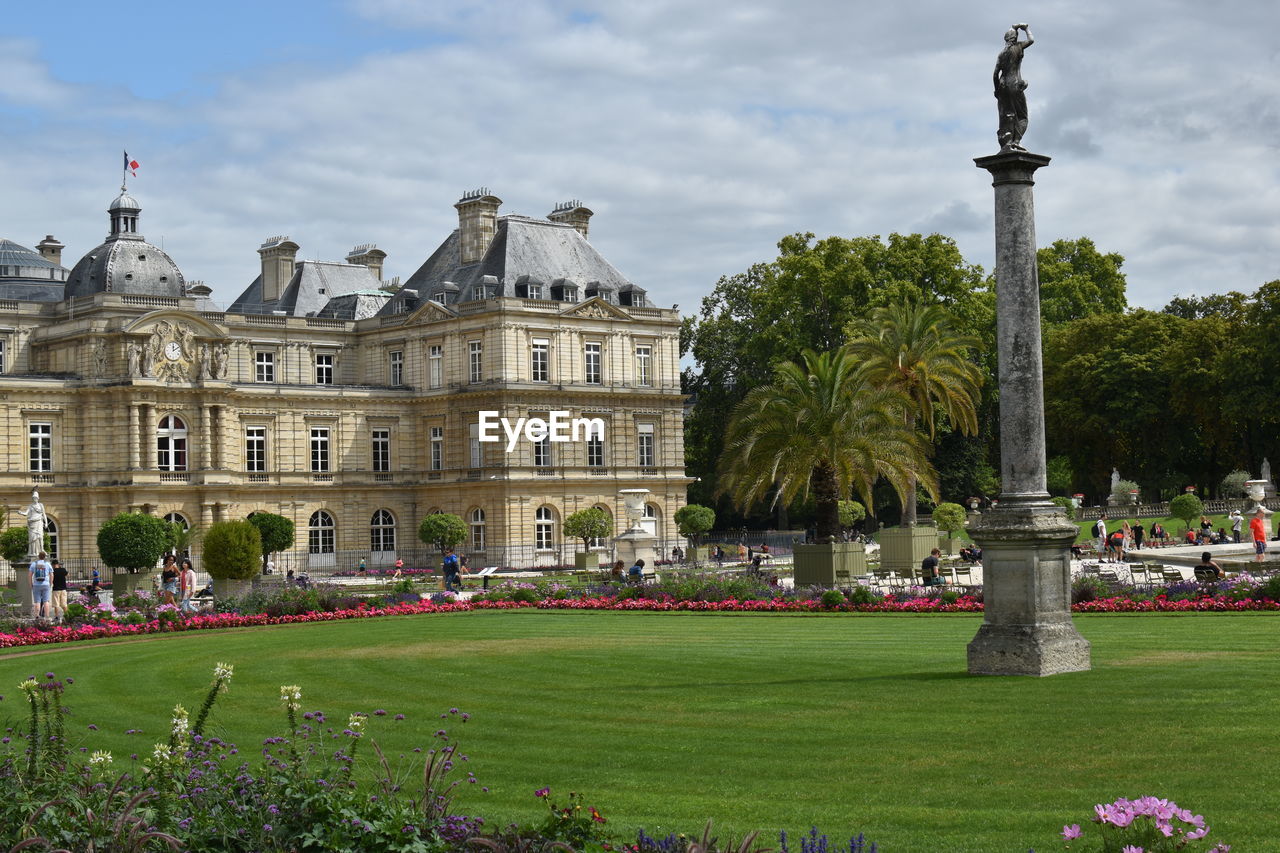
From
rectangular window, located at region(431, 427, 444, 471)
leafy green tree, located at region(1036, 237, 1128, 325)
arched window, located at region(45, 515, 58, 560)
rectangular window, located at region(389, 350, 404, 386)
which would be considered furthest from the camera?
leafy green tree, located at region(1036, 237, 1128, 325)

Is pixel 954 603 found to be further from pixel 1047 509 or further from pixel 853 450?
pixel 1047 509

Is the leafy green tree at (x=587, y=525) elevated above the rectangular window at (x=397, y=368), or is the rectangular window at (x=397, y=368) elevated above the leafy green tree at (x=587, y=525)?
the rectangular window at (x=397, y=368)

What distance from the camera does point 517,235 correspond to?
243ft

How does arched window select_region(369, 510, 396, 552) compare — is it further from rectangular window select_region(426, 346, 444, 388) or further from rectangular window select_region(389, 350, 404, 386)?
rectangular window select_region(389, 350, 404, 386)

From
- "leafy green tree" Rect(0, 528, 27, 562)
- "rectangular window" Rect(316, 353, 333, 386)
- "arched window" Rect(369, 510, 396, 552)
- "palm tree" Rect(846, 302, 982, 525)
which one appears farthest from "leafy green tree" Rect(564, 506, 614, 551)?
"leafy green tree" Rect(0, 528, 27, 562)

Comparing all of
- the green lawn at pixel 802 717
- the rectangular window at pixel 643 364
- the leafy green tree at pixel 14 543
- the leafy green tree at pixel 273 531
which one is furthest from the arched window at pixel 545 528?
the green lawn at pixel 802 717

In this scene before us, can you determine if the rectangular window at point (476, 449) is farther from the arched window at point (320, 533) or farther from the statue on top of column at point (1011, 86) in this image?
the statue on top of column at point (1011, 86)

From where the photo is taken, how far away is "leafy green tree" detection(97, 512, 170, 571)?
51125 mm

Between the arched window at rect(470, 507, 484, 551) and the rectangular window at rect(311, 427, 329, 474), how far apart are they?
6.74 meters

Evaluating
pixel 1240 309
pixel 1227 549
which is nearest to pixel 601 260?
pixel 1240 309

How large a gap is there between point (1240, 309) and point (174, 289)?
47.8 metres

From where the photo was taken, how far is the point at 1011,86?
1988cm

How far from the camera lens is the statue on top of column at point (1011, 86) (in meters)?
19.7

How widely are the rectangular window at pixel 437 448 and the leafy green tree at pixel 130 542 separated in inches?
827
